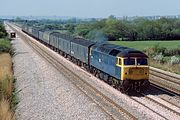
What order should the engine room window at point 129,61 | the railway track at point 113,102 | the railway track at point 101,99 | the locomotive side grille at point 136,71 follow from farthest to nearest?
the locomotive side grille at point 136,71, the engine room window at point 129,61, the railway track at point 113,102, the railway track at point 101,99

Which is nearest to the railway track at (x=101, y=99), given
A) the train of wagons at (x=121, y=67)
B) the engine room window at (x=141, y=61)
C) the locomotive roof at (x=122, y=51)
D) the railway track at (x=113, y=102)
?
the railway track at (x=113, y=102)

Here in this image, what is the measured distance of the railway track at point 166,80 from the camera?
26673 mm

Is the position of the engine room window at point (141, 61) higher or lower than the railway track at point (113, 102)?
higher

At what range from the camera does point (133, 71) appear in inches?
936

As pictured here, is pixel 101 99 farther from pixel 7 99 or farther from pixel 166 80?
pixel 166 80

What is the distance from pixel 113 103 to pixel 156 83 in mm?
8262

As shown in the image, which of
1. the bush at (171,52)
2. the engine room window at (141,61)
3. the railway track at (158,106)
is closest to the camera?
the railway track at (158,106)

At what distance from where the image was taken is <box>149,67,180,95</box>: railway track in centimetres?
2667

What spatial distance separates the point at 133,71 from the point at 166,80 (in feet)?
23.0

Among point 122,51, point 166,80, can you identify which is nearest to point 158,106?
point 122,51

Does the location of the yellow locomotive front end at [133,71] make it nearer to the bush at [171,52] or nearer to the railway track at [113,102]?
the railway track at [113,102]

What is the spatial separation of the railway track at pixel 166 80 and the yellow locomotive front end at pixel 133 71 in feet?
8.29

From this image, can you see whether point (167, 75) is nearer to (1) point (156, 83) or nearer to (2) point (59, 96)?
(1) point (156, 83)

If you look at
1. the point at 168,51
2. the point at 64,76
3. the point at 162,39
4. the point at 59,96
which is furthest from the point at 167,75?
the point at 162,39
